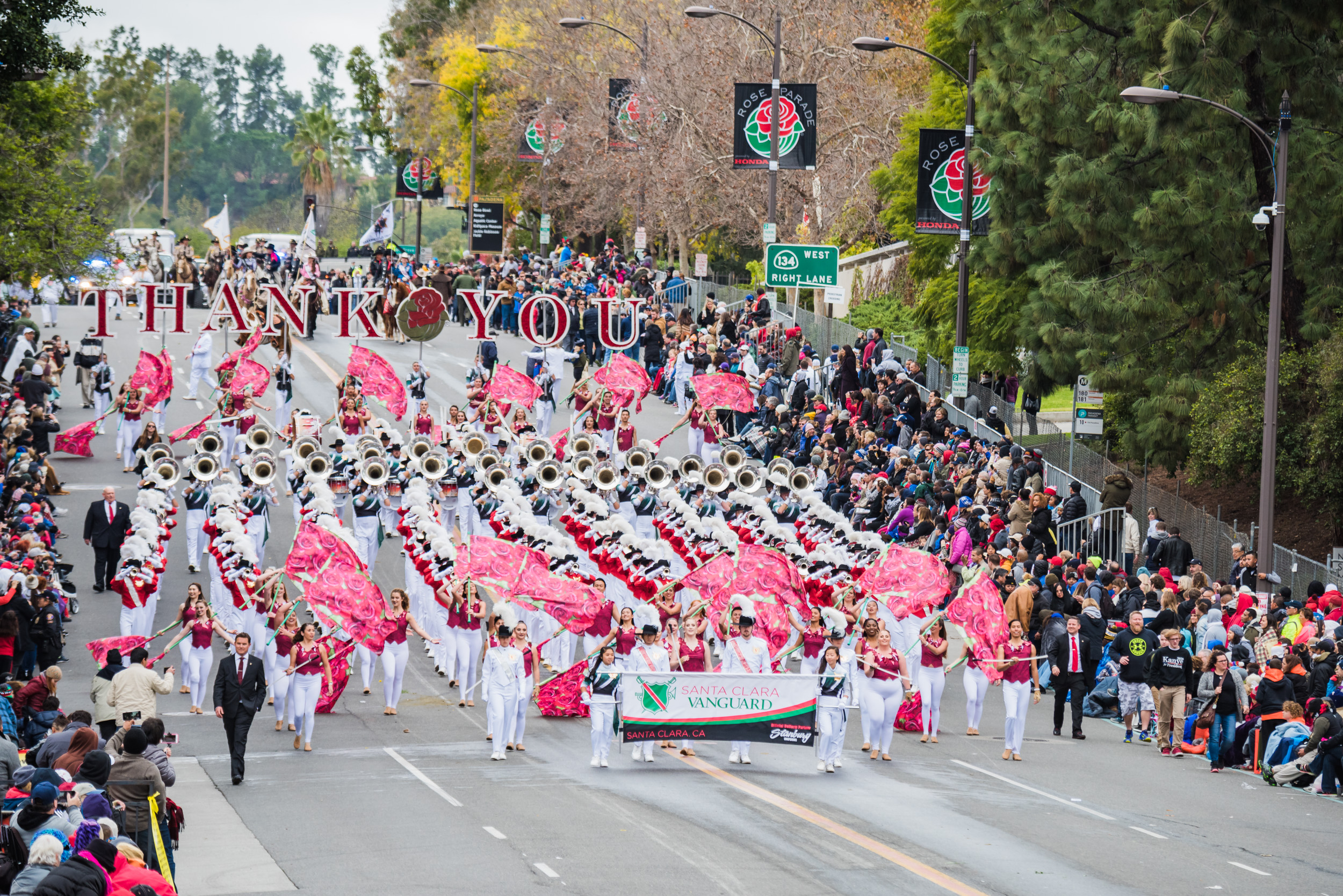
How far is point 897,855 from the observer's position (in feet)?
44.6

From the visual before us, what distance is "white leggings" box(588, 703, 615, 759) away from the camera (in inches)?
654

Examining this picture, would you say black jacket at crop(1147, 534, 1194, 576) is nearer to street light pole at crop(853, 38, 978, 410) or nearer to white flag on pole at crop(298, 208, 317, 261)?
street light pole at crop(853, 38, 978, 410)

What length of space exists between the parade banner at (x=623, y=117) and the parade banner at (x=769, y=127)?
13.1m

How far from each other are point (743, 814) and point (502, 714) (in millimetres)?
3126

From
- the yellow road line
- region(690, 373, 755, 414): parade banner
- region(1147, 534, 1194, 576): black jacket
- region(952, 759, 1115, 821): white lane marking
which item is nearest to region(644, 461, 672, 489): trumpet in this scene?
region(690, 373, 755, 414): parade banner

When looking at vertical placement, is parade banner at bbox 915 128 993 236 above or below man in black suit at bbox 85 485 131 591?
above

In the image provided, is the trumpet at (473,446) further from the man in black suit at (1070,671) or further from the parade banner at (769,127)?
the man in black suit at (1070,671)

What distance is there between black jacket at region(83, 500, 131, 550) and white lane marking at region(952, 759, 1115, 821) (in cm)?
1248

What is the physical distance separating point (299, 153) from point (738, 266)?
177ft

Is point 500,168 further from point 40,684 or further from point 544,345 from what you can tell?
point 40,684

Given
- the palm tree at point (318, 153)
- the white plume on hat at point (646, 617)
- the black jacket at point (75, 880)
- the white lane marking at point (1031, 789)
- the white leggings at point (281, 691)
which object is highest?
the palm tree at point (318, 153)

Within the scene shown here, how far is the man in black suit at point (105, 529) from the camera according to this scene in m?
23.8

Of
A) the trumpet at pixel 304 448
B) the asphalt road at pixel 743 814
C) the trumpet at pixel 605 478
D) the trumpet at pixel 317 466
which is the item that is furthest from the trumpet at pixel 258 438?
the asphalt road at pixel 743 814

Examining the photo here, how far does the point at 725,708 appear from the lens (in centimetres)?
1689
